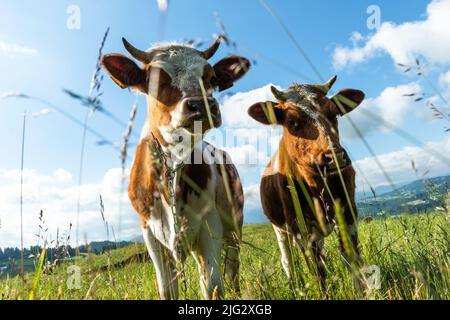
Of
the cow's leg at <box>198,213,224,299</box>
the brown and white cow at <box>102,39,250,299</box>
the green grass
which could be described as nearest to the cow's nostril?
the brown and white cow at <box>102,39,250,299</box>

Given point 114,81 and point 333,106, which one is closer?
point 114,81

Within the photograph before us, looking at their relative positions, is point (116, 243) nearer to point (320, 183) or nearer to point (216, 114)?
point (216, 114)

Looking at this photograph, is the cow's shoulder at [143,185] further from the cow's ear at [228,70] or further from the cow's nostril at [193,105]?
the cow's ear at [228,70]

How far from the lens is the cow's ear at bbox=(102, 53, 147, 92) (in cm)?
491

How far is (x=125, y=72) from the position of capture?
498 cm

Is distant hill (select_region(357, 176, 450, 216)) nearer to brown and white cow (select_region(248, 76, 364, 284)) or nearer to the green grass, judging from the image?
the green grass

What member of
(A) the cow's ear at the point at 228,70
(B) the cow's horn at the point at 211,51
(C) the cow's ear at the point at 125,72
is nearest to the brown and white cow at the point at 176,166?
(C) the cow's ear at the point at 125,72

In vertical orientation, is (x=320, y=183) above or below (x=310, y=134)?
below

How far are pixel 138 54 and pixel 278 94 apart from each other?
6.35 ft
